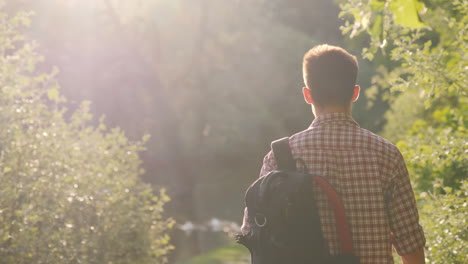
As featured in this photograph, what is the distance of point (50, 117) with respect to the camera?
7996 millimetres

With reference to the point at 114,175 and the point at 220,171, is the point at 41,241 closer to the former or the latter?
the point at 114,175

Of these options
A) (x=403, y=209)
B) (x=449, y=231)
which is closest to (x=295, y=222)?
(x=403, y=209)

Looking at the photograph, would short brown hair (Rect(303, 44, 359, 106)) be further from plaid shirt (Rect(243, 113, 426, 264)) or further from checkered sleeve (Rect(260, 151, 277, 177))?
checkered sleeve (Rect(260, 151, 277, 177))

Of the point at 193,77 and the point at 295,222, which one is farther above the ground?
the point at 193,77

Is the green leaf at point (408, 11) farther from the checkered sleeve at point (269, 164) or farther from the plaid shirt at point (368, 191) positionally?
the checkered sleeve at point (269, 164)

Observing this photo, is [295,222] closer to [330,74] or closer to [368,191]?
[368,191]

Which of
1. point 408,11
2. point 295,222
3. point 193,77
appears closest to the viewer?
point 408,11

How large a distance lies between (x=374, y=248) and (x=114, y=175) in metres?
6.72

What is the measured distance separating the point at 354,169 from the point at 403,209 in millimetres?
279

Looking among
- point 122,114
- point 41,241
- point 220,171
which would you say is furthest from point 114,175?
point 220,171

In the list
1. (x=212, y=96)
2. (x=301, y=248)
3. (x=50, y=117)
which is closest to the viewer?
(x=301, y=248)

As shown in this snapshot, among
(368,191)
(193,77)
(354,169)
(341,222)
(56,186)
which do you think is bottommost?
(341,222)

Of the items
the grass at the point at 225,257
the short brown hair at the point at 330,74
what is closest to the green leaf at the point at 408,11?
the short brown hair at the point at 330,74

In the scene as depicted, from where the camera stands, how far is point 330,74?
2.86 meters
